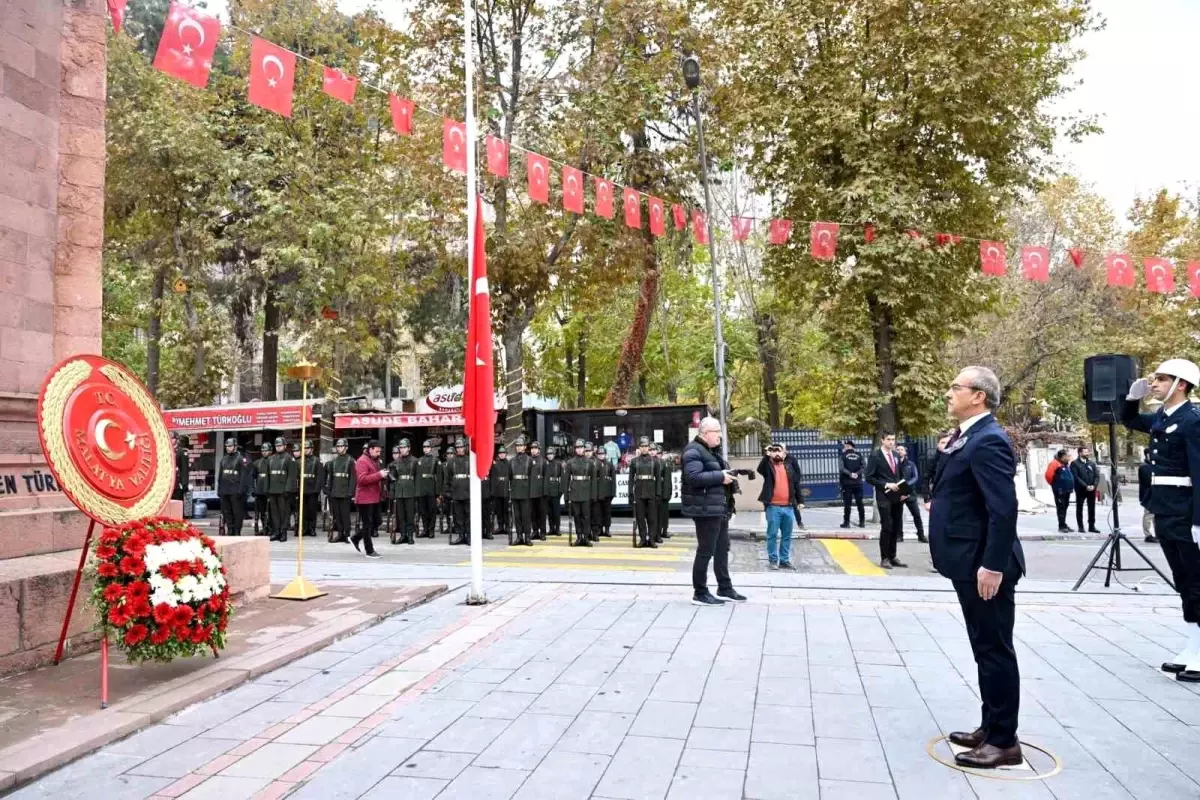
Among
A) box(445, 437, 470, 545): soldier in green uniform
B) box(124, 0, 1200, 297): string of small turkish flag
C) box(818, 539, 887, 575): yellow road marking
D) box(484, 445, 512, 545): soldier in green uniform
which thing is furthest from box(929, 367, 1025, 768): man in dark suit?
box(445, 437, 470, 545): soldier in green uniform

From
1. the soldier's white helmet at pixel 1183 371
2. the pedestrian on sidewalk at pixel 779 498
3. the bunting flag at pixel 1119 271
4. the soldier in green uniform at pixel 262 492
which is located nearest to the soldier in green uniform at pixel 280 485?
the soldier in green uniform at pixel 262 492

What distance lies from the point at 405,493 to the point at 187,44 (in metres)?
8.90

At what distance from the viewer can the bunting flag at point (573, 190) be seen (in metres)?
14.4

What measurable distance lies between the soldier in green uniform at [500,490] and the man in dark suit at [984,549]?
11444 mm

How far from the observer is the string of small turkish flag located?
8.47 meters

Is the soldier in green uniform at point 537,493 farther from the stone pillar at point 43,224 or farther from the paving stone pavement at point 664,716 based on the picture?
the stone pillar at point 43,224

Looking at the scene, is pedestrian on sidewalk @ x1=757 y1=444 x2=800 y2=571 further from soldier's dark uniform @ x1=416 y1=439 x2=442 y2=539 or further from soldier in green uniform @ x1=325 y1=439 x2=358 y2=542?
soldier in green uniform @ x1=325 y1=439 x2=358 y2=542

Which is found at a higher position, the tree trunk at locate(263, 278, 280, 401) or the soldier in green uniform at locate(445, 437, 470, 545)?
the tree trunk at locate(263, 278, 280, 401)

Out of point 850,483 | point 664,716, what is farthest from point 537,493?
point 664,716

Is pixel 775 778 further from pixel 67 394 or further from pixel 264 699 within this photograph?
pixel 67 394

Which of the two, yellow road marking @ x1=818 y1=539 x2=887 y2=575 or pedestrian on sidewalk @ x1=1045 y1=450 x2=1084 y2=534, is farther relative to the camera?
pedestrian on sidewalk @ x1=1045 y1=450 x2=1084 y2=534

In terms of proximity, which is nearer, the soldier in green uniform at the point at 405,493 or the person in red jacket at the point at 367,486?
the person in red jacket at the point at 367,486

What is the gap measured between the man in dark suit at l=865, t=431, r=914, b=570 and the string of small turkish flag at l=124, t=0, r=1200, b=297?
580 centimetres

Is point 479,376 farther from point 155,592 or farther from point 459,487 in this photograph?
point 459,487
